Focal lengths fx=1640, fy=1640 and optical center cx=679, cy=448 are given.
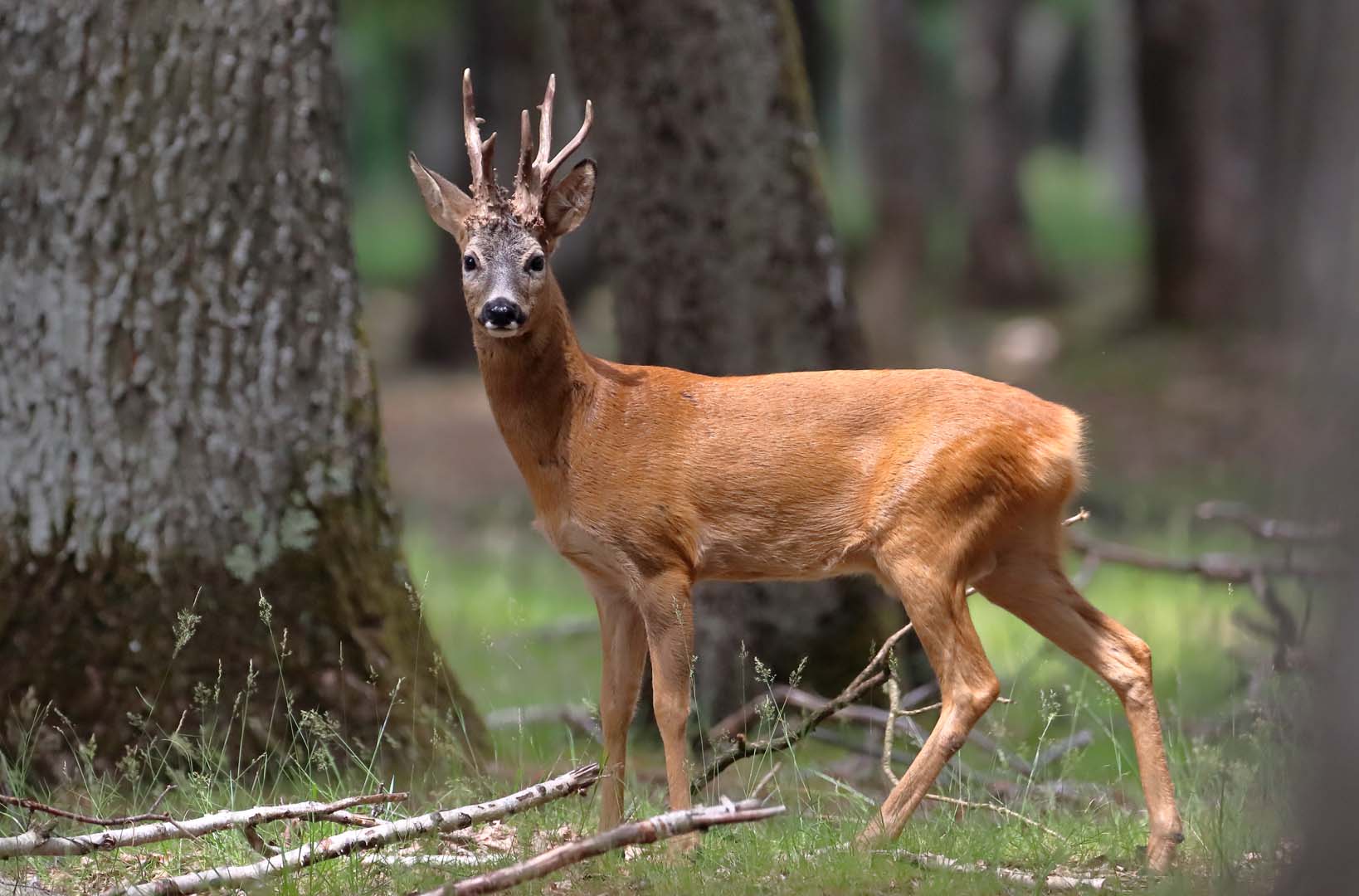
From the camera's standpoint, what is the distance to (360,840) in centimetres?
404

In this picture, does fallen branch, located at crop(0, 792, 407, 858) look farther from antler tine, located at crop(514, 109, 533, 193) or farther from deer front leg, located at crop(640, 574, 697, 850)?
antler tine, located at crop(514, 109, 533, 193)

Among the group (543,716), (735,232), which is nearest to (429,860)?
(543,716)

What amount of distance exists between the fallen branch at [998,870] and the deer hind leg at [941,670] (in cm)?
23

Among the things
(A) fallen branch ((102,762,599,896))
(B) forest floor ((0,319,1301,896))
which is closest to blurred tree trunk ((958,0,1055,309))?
(B) forest floor ((0,319,1301,896))

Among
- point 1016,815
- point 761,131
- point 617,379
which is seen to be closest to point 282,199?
point 617,379

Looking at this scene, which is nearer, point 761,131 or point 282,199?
point 282,199

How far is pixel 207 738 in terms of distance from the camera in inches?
207

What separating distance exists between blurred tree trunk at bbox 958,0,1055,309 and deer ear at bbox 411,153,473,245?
18094 mm

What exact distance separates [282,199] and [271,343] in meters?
0.48

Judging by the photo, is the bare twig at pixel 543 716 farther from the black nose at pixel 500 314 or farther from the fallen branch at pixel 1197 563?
the black nose at pixel 500 314

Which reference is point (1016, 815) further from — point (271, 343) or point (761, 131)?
point (761, 131)

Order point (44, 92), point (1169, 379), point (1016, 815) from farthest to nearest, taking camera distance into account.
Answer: point (1169, 379) → point (44, 92) → point (1016, 815)

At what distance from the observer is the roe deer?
459 centimetres

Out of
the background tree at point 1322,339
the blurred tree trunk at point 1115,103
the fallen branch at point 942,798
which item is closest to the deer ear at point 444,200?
the fallen branch at point 942,798
